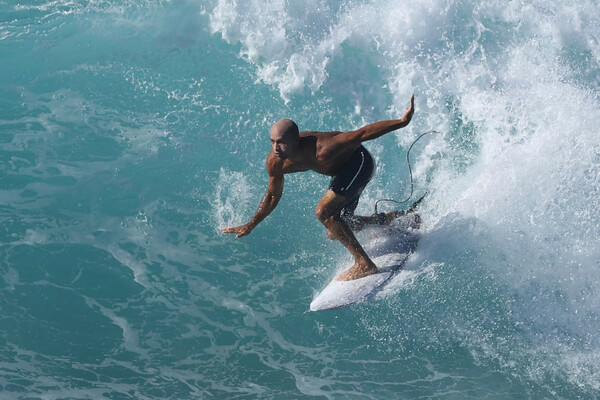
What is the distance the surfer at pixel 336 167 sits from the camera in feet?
19.3

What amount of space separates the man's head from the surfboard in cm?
206

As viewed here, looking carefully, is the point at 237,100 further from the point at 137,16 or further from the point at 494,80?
the point at 494,80

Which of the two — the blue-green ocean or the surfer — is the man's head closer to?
the surfer

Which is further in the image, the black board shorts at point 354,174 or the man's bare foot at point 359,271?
the man's bare foot at point 359,271

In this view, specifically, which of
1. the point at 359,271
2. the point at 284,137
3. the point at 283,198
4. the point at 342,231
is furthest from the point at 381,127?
the point at 283,198

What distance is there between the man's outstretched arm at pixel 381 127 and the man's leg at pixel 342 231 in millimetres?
862

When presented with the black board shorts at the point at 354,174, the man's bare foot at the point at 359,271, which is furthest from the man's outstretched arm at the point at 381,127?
the man's bare foot at the point at 359,271

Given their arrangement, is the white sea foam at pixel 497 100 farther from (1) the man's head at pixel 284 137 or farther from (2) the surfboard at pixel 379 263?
(1) the man's head at pixel 284 137

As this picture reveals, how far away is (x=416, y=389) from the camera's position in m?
7.32

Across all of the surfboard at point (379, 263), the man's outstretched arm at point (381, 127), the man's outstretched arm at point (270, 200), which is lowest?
the surfboard at point (379, 263)

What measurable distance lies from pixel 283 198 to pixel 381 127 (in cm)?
327

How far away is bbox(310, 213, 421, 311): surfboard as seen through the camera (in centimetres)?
728

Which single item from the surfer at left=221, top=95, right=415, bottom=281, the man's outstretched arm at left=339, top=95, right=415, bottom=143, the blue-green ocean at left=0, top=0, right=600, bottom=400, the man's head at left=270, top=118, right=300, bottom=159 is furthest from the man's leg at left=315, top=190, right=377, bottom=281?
the man's head at left=270, top=118, right=300, bottom=159

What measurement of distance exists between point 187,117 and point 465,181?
13.5 feet
